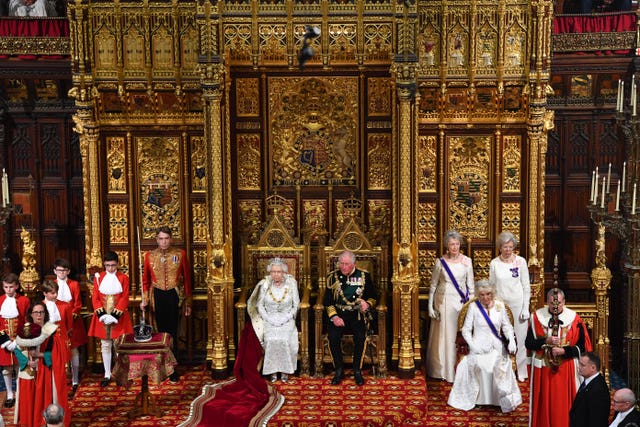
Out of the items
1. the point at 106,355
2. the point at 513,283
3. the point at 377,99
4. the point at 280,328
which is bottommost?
the point at 106,355

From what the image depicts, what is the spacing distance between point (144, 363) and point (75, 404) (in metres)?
1.35

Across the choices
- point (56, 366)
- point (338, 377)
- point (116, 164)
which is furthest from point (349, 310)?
point (116, 164)

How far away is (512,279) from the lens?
16078 mm

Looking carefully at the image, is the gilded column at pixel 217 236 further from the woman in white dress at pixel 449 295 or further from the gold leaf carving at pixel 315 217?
the woman in white dress at pixel 449 295

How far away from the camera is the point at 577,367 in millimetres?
14648

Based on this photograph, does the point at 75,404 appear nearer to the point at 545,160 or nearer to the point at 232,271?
the point at 232,271

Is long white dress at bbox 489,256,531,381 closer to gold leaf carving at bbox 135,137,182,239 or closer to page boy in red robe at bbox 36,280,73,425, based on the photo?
gold leaf carving at bbox 135,137,182,239

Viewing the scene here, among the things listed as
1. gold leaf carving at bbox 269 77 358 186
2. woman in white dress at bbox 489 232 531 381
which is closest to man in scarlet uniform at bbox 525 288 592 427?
woman in white dress at bbox 489 232 531 381

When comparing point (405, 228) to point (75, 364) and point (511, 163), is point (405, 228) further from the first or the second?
point (75, 364)

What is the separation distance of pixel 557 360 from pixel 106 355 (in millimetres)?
5821

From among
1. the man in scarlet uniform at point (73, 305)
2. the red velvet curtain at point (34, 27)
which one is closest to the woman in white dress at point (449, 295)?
the man in scarlet uniform at point (73, 305)

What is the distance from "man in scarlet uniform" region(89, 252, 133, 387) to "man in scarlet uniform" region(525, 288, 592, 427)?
5.18 metres

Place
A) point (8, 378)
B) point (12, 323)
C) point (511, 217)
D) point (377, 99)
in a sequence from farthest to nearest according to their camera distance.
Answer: point (511, 217) → point (377, 99) → point (8, 378) → point (12, 323)

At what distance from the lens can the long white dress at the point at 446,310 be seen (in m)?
16.2
